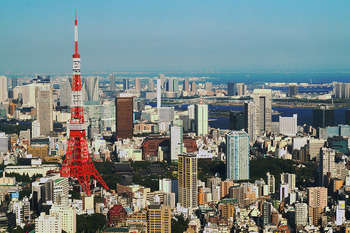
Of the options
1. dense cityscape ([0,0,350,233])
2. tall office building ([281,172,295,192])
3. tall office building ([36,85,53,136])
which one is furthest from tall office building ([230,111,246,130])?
tall office building ([281,172,295,192])

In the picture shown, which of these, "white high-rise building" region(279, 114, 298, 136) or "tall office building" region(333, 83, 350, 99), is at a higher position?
"tall office building" region(333, 83, 350, 99)

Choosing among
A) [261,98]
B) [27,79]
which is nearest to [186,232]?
[261,98]

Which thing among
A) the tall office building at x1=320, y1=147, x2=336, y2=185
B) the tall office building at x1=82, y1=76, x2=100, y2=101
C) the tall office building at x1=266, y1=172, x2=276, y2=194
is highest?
the tall office building at x1=82, y1=76, x2=100, y2=101

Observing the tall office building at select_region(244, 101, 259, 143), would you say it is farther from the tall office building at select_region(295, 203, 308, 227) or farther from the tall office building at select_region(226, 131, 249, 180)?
the tall office building at select_region(295, 203, 308, 227)

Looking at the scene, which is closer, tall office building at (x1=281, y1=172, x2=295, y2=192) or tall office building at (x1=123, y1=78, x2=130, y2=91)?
tall office building at (x1=281, y1=172, x2=295, y2=192)

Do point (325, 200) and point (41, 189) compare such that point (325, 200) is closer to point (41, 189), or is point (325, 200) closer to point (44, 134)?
point (41, 189)

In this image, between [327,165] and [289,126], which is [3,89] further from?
[327,165]

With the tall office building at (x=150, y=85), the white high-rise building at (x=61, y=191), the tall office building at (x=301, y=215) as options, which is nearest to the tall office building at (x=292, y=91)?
the tall office building at (x=150, y=85)
